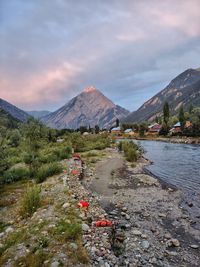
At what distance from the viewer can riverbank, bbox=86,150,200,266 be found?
1191cm

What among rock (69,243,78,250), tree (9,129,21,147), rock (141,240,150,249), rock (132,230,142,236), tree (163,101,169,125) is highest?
tree (163,101,169,125)

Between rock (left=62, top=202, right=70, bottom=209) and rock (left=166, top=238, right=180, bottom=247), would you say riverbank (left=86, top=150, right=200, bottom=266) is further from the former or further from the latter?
rock (left=62, top=202, right=70, bottom=209)

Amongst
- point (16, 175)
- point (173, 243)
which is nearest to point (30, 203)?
point (173, 243)

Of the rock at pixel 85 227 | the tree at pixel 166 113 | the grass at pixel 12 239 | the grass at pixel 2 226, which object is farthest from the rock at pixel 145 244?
the tree at pixel 166 113

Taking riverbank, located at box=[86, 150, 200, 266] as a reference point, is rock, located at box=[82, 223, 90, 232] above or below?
above

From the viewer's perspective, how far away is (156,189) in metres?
24.9

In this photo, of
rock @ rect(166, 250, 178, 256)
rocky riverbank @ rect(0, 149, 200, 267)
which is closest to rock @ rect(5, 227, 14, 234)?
rocky riverbank @ rect(0, 149, 200, 267)

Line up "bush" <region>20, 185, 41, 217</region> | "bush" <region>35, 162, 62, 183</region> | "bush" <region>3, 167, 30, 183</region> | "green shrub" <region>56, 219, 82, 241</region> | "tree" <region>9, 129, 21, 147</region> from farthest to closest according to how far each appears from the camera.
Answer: "tree" <region>9, 129, 21, 147</region> → "bush" <region>35, 162, 62, 183</region> → "bush" <region>3, 167, 30, 183</region> → "bush" <region>20, 185, 41, 217</region> → "green shrub" <region>56, 219, 82, 241</region>

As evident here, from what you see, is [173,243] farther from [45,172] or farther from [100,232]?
[45,172]

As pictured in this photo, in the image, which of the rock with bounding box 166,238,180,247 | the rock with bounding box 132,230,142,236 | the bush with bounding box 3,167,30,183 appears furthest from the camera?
the bush with bounding box 3,167,30,183

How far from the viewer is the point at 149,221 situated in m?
16.6

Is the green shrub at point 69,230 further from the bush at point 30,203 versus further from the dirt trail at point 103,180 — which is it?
the dirt trail at point 103,180

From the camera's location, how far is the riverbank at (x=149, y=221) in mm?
11914

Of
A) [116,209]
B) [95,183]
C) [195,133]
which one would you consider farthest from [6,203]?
[195,133]
